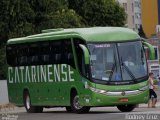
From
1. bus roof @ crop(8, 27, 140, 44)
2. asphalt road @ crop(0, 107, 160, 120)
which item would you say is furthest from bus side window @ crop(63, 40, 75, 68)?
asphalt road @ crop(0, 107, 160, 120)

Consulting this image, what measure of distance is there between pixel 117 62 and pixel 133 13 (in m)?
107

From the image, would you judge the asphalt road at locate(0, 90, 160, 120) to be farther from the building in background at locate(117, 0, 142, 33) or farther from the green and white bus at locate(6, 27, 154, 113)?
the building in background at locate(117, 0, 142, 33)

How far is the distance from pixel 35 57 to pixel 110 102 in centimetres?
586

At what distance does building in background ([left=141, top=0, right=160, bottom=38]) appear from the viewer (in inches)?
5012

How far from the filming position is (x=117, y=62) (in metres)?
26.1

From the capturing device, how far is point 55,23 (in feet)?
169

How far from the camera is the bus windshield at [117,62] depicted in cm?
2605

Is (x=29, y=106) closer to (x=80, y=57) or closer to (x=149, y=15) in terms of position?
(x=80, y=57)

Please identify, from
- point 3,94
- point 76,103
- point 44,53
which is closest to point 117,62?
point 76,103

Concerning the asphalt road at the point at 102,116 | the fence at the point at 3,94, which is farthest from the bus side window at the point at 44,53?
the fence at the point at 3,94

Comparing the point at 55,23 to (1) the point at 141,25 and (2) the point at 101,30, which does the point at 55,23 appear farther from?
(1) the point at 141,25

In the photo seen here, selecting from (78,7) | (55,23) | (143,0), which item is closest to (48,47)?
(55,23)

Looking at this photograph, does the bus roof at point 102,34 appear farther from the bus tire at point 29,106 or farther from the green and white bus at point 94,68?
the bus tire at point 29,106

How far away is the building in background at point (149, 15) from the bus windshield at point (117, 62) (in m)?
101
